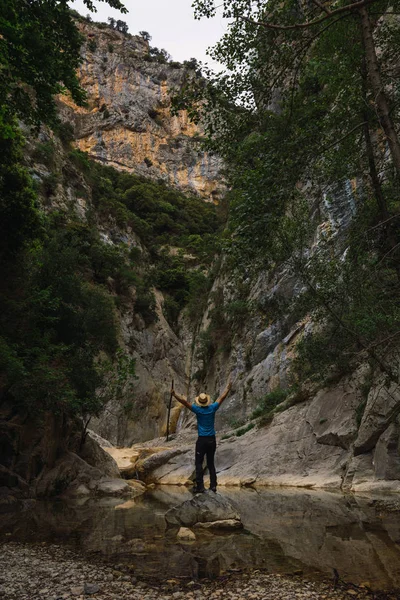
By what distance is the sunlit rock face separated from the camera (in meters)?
80.8

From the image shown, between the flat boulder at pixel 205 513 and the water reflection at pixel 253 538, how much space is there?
0.31 m

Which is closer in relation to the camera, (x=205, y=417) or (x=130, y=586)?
(x=130, y=586)

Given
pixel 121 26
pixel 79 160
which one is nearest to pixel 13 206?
pixel 79 160

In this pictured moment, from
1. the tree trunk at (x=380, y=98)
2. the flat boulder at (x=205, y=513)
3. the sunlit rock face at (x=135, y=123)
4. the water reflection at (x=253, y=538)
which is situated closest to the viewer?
the water reflection at (x=253, y=538)

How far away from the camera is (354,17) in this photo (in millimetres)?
8438

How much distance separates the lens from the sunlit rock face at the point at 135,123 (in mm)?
80750

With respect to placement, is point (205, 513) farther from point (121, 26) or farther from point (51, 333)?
point (121, 26)

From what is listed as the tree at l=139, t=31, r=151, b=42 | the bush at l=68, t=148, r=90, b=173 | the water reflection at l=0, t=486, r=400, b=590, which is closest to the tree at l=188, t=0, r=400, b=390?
the water reflection at l=0, t=486, r=400, b=590

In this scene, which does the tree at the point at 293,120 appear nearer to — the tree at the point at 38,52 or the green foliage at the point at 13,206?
the tree at the point at 38,52

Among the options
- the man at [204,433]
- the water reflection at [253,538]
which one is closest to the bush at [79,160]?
the water reflection at [253,538]

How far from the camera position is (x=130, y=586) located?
14.7 ft

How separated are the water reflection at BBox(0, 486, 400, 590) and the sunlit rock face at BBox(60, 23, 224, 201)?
251ft

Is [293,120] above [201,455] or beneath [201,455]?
above

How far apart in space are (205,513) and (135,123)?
87845 millimetres
